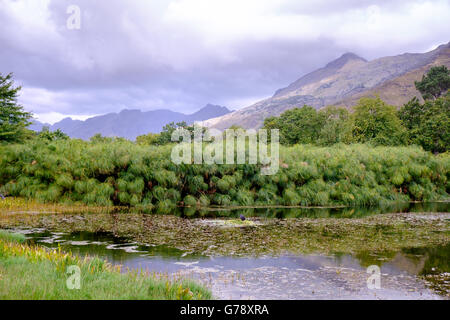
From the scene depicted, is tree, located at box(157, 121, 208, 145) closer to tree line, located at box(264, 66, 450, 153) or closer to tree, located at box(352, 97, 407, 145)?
tree line, located at box(264, 66, 450, 153)

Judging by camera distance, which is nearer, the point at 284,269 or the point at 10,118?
the point at 284,269

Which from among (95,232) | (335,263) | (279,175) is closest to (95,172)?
(95,232)

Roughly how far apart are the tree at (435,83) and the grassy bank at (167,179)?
3383 inches

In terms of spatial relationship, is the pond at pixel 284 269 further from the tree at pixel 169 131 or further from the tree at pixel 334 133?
the tree at pixel 169 131

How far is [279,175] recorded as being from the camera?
2594 cm

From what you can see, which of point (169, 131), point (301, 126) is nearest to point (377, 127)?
point (301, 126)

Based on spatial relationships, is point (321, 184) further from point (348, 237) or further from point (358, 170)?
point (348, 237)

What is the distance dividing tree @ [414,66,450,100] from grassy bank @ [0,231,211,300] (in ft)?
357

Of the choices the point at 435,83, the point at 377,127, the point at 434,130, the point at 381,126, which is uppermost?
the point at 435,83

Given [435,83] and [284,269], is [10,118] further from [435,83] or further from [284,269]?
[435,83]

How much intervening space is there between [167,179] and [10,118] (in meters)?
33.0

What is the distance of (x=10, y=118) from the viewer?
47.5 m

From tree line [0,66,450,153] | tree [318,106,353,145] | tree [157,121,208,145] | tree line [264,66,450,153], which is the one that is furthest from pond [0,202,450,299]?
tree [157,121,208,145]
